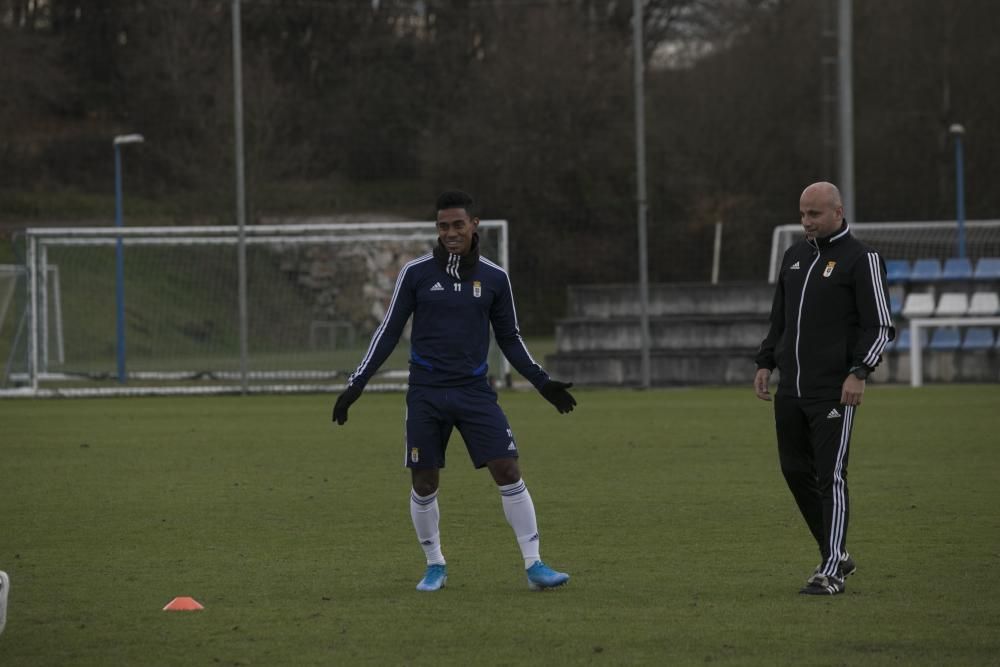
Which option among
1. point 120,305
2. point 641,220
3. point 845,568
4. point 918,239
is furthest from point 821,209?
point 918,239

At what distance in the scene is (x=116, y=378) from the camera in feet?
83.9

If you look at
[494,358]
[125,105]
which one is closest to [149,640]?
[494,358]

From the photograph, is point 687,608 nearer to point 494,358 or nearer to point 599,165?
point 494,358

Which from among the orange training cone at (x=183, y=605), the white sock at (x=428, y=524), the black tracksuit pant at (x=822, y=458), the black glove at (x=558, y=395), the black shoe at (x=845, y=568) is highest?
the black glove at (x=558, y=395)

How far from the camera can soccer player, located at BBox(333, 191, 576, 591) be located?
7.68 metres

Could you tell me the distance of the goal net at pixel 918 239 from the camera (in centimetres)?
2803

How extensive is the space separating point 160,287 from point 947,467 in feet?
54.8

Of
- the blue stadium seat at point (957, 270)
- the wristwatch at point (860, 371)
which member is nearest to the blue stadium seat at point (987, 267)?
the blue stadium seat at point (957, 270)

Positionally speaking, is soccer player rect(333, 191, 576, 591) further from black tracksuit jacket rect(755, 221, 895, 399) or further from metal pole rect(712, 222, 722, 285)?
metal pole rect(712, 222, 722, 285)

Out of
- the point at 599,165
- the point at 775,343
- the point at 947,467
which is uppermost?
the point at 599,165

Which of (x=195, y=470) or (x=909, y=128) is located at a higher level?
(x=909, y=128)

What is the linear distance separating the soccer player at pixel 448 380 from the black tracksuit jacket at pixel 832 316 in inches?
44.1

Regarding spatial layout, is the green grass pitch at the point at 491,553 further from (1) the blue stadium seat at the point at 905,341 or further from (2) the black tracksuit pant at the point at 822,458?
(1) the blue stadium seat at the point at 905,341

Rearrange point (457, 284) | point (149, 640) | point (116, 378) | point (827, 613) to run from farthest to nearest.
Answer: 1. point (116, 378)
2. point (457, 284)
3. point (827, 613)
4. point (149, 640)
